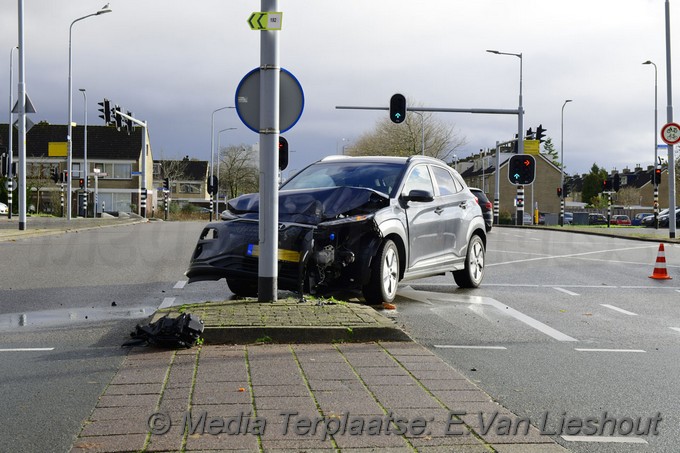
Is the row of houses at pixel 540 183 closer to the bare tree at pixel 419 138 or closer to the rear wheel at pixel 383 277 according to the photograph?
the bare tree at pixel 419 138

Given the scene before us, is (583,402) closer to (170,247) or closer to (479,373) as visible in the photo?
(479,373)

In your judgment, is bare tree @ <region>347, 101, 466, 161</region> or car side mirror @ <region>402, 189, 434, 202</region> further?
bare tree @ <region>347, 101, 466, 161</region>

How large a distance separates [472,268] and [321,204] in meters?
3.43

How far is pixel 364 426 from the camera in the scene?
4258mm

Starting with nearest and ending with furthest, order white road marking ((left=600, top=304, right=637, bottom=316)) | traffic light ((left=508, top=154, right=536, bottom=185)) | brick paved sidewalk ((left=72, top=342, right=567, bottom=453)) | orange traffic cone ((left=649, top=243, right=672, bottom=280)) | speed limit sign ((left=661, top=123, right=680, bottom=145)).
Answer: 1. brick paved sidewalk ((left=72, top=342, right=567, bottom=453))
2. white road marking ((left=600, top=304, right=637, bottom=316))
3. orange traffic cone ((left=649, top=243, right=672, bottom=280))
4. speed limit sign ((left=661, top=123, right=680, bottom=145))
5. traffic light ((left=508, top=154, right=536, bottom=185))

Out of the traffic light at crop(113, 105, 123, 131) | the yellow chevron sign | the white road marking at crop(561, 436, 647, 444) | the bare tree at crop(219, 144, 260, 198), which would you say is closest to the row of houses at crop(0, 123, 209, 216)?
the bare tree at crop(219, 144, 260, 198)

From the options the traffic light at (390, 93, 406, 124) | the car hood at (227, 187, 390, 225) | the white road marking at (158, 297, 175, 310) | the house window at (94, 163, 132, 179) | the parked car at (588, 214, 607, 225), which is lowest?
the white road marking at (158, 297, 175, 310)

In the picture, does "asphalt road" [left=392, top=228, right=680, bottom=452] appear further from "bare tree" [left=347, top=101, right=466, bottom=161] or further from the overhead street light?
"bare tree" [left=347, top=101, right=466, bottom=161]

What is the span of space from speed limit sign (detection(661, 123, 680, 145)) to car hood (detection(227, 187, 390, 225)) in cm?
2281

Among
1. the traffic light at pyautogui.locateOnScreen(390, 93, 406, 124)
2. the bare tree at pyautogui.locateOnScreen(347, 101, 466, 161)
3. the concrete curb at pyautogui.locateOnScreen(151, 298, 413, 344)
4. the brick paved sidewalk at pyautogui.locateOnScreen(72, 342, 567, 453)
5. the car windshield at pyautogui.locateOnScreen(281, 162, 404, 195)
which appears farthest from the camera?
the bare tree at pyautogui.locateOnScreen(347, 101, 466, 161)

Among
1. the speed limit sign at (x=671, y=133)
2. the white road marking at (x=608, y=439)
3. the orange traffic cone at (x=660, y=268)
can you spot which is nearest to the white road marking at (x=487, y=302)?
the white road marking at (x=608, y=439)

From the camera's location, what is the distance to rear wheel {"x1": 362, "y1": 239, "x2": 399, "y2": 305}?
30.2ft

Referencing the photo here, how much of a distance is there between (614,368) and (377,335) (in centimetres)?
187

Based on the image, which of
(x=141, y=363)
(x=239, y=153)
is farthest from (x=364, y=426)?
(x=239, y=153)
